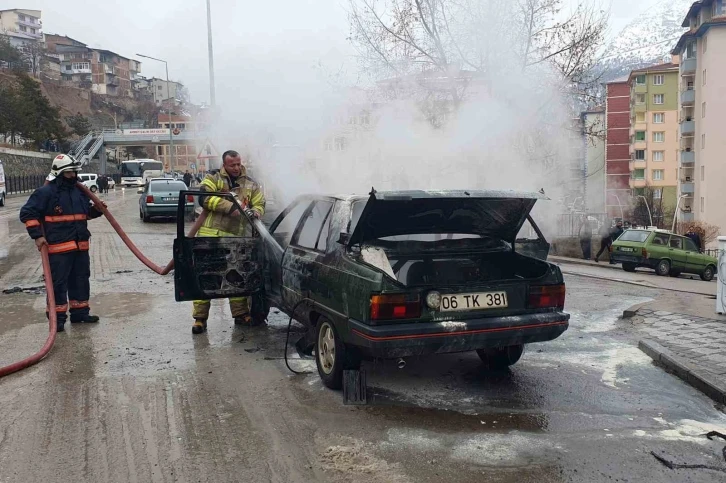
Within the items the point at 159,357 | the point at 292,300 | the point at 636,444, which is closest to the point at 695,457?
the point at 636,444

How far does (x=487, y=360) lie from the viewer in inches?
219

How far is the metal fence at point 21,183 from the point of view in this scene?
44.2 metres

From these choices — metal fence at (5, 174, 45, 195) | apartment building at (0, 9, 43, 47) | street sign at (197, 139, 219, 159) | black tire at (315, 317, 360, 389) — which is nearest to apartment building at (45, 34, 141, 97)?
apartment building at (0, 9, 43, 47)

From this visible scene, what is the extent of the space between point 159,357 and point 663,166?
7897 cm

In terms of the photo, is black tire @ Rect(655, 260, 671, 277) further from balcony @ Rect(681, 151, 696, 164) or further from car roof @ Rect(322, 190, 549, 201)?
balcony @ Rect(681, 151, 696, 164)

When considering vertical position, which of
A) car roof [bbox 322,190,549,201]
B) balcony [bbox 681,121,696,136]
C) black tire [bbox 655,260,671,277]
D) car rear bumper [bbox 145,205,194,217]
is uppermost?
balcony [bbox 681,121,696,136]

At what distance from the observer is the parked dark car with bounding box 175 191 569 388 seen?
4.43 meters

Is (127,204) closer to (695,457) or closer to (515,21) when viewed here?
(515,21)

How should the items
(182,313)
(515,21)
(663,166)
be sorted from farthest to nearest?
(663,166) → (515,21) → (182,313)

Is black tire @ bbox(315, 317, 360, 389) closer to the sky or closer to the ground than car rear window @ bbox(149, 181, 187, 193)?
closer to the ground

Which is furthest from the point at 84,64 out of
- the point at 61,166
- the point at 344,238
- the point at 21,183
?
the point at 344,238

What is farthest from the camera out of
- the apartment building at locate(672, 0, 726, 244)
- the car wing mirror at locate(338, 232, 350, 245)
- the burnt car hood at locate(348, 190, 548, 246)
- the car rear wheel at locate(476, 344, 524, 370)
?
the apartment building at locate(672, 0, 726, 244)

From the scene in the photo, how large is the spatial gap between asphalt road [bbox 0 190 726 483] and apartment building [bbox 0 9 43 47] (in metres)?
119

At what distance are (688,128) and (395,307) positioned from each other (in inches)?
2143
